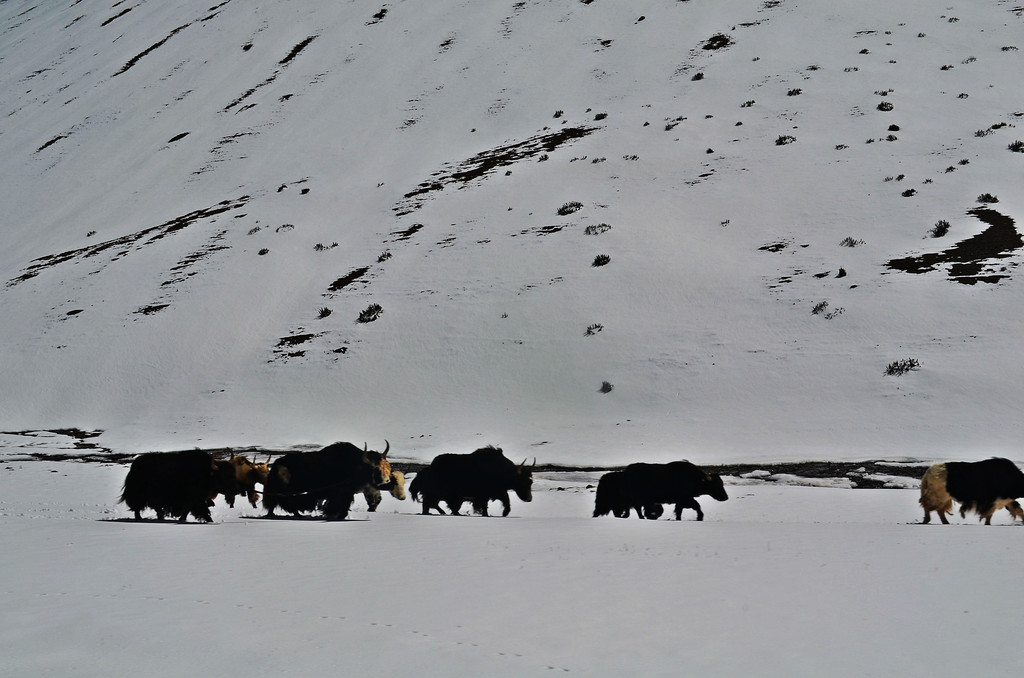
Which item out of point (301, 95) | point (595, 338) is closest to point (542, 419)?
point (595, 338)

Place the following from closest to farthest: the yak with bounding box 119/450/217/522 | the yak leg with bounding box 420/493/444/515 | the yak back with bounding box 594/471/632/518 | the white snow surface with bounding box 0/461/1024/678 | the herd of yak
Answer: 1. the white snow surface with bounding box 0/461/1024/678
2. the herd of yak
3. the yak with bounding box 119/450/217/522
4. the yak back with bounding box 594/471/632/518
5. the yak leg with bounding box 420/493/444/515

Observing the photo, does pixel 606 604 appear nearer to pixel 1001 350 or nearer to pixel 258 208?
pixel 1001 350

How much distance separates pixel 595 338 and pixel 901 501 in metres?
14.0

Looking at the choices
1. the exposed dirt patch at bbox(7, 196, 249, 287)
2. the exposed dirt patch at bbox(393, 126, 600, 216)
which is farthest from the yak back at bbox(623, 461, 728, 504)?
the exposed dirt patch at bbox(7, 196, 249, 287)

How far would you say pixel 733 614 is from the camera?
673 cm

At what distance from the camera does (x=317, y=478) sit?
1457cm

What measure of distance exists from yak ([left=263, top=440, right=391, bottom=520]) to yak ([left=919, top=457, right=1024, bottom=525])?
28.2 feet

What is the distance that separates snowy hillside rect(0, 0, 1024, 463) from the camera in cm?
2516

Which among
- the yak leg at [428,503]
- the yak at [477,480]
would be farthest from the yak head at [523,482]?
the yak leg at [428,503]

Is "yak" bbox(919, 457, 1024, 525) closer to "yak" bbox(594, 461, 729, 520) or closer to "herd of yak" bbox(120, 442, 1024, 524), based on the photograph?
"herd of yak" bbox(120, 442, 1024, 524)

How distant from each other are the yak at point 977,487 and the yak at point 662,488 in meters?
3.21

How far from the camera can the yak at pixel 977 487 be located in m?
12.6

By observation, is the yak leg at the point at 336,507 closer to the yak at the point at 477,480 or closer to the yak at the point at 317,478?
the yak at the point at 317,478

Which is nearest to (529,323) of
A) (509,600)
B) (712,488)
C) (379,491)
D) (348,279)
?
(348,279)
